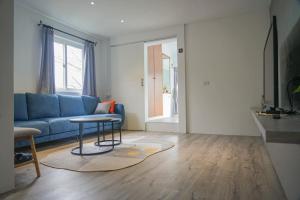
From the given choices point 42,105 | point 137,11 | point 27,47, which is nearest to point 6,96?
point 42,105

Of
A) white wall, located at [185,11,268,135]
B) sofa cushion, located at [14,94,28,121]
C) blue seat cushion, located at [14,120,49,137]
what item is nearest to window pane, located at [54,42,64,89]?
sofa cushion, located at [14,94,28,121]

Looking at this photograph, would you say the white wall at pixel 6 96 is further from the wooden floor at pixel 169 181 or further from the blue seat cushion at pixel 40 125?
the blue seat cushion at pixel 40 125

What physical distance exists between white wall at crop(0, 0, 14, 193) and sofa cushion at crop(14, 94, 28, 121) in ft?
6.17

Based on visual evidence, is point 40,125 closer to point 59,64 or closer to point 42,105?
point 42,105

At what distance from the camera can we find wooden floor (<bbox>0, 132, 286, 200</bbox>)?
164cm

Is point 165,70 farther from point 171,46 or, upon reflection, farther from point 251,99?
point 251,99

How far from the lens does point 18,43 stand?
12.5 feet

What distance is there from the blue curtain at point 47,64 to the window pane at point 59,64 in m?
0.31

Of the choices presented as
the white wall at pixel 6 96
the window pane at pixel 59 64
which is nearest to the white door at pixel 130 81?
the window pane at pixel 59 64

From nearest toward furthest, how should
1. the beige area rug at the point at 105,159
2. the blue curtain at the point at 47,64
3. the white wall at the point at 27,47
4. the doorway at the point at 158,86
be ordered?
1. the beige area rug at the point at 105,159
2. the white wall at the point at 27,47
3. the blue curtain at the point at 47,64
4. the doorway at the point at 158,86

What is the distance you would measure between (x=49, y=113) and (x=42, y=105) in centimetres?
20

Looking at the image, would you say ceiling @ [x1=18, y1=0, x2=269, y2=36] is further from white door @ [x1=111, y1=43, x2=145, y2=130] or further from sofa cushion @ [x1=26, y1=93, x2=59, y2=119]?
sofa cushion @ [x1=26, y1=93, x2=59, y2=119]

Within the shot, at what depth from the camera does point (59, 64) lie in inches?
185

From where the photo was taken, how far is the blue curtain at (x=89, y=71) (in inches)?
206
